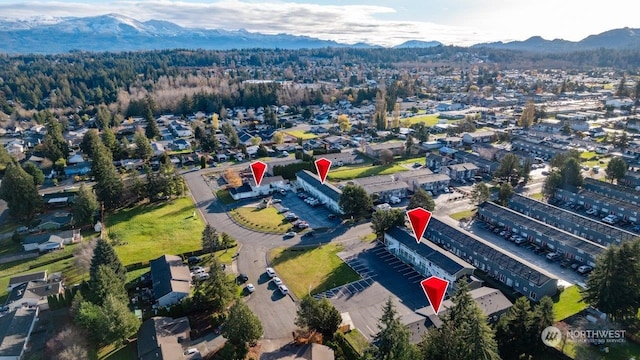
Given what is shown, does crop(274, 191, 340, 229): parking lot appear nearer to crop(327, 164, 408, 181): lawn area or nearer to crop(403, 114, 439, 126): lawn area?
crop(327, 164, 408, 181): lawn area

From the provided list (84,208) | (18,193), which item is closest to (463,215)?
(84,208)

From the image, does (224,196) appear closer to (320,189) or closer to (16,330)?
(320,189)

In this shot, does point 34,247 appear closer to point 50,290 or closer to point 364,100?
point 50,290

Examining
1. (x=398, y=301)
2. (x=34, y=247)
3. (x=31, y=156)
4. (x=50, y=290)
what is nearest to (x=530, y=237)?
(x=398, y=301)

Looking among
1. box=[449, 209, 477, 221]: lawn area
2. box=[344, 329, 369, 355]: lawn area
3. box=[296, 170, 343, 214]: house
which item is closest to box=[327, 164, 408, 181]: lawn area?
box=[296, 170, 343, 214]: house

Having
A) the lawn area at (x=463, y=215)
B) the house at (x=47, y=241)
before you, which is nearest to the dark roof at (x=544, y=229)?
the lawn area at (x=463, y=215)

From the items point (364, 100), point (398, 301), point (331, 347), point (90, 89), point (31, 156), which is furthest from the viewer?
point (90, 89)

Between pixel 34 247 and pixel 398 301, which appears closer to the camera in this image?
pixel 398 301
